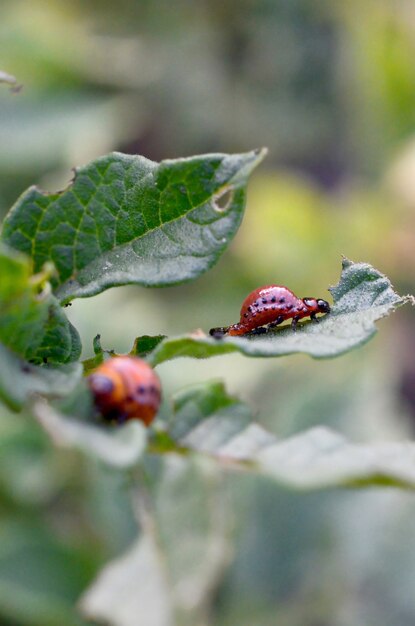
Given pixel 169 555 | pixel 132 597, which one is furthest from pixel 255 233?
pixel 132 597

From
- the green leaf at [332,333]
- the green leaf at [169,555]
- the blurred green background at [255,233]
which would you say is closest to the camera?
the green leaf at [332,333]

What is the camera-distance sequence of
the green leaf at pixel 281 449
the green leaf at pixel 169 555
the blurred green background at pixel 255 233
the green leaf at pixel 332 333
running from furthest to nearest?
the blurred green background at pixel 255 233
the green leaf at pixel 169 555
the green leaf at pixel 332 333
the green leaf at pixel 281 449

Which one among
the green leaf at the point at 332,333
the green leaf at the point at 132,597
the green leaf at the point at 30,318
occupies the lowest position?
the green leaf at the point at 132,597

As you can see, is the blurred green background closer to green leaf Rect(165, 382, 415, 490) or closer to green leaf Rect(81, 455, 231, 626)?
green leaf Rect(165, 382, 415, 490)

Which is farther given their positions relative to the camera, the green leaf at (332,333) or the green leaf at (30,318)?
the green leaf at (332,333)

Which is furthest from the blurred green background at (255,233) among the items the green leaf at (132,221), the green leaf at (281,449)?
the green leaf at (132,221)

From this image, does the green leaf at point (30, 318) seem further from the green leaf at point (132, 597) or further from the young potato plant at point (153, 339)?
the green leaf at point (132, 597)

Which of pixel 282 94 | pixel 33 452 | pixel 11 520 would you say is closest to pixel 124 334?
pixel 33 452

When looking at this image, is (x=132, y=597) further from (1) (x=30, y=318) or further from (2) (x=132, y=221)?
(2) (x=132, y=221)

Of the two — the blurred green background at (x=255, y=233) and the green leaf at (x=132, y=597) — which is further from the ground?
the blurred green background at (x=255, y=233)
